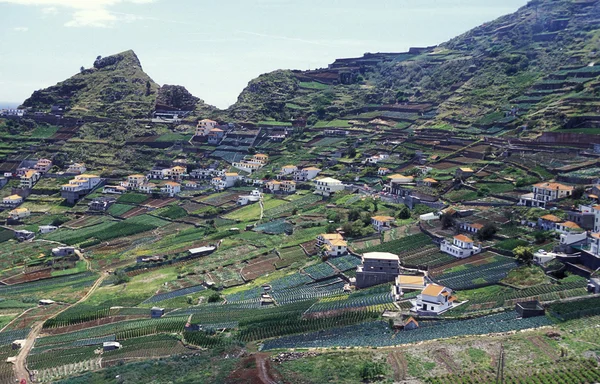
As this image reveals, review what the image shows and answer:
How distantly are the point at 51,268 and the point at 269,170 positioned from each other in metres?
32.5

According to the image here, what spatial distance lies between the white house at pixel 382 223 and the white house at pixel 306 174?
22.2 meters

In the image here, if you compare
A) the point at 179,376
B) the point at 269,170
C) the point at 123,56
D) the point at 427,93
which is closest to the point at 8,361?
the point at 179,376

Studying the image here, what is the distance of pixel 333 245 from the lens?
154 feet

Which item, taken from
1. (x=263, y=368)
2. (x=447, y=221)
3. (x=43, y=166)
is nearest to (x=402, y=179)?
(x=447, y=221)

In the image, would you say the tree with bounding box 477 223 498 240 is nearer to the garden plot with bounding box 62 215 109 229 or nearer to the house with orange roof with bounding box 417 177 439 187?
the house with orange roof with bounding box 417 177 439 187

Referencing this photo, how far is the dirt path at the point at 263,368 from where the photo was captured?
26469mm

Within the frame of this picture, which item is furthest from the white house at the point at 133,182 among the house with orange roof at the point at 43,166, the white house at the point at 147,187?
the house with orange roof at the point at 43,166

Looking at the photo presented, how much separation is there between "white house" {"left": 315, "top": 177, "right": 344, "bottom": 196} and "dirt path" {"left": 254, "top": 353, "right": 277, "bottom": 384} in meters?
37.1

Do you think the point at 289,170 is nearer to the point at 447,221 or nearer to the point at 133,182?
the point at 133,182

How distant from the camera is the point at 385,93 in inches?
3947

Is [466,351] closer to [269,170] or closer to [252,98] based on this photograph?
[269,170]

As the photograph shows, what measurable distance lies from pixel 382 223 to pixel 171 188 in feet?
110

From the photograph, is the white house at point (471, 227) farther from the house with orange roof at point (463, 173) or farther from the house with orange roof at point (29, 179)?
the house with orange roof at point (29, 179)

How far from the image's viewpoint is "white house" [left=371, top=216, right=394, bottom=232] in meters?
50.7
